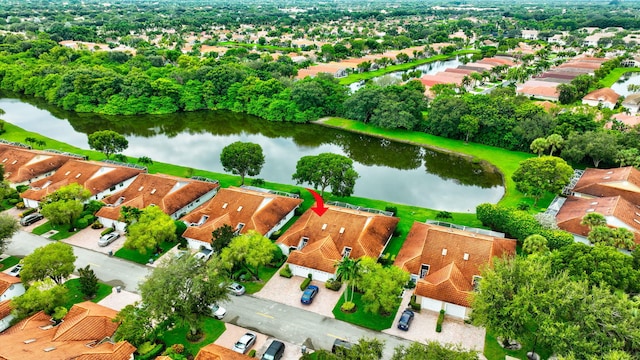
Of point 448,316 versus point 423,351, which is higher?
point 423,351

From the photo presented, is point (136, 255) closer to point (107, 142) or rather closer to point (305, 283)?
point (305, 283)

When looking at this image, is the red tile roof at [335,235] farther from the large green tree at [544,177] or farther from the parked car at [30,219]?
the parked car at [30,219]

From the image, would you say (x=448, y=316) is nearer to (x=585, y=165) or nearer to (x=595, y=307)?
(x=595, y=307)

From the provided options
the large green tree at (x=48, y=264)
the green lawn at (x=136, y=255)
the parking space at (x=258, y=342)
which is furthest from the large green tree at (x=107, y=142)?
the parking space at (x=258, y=342)

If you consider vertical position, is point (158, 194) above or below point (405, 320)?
above

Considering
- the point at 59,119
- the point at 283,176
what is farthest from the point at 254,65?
the point at 283,176

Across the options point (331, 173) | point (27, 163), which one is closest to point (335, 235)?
point (331, 173)
